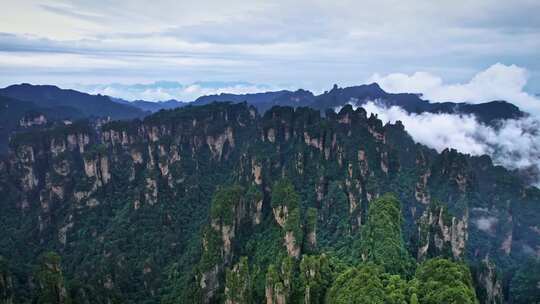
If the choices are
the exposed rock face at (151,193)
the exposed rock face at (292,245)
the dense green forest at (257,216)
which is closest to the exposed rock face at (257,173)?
the dense green forest at (257,216)

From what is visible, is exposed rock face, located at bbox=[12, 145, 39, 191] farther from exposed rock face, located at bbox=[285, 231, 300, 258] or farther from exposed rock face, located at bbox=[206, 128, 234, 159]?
exposed rock face, located at bbox=[285, 231, 300, 258]

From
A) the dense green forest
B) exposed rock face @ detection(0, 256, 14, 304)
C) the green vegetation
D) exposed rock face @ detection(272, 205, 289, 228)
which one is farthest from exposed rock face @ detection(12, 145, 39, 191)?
the green vegetation

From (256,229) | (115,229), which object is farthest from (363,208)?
(115,229)

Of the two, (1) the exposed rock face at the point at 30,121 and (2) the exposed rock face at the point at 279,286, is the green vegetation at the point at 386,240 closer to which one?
(2) the exposed rock face at the point at 279,286

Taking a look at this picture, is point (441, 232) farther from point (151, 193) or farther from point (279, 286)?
point (151, 193)

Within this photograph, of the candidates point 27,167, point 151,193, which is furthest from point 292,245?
point 27,167

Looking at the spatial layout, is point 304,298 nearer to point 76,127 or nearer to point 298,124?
point 298,124
